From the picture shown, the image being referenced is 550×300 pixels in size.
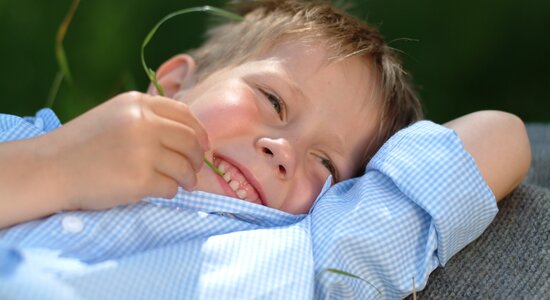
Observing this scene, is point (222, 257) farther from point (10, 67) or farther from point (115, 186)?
point (10, 67)

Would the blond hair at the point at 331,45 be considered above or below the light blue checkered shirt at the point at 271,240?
above

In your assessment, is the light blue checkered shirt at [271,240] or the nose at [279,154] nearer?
the light blue checkered shirt at [271,240]

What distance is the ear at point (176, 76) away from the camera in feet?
5.88

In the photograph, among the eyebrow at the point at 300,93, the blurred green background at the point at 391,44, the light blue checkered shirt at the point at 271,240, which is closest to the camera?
the light blue checkered shirt at the point at 271,240

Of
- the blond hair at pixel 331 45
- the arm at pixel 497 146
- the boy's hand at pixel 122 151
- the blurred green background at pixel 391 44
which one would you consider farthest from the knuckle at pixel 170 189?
the blurred green background at pixel 391 44

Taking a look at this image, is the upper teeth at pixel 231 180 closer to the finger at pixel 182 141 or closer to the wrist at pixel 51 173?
the finger at pixel 182 141

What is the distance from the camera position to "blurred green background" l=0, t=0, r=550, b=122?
2.43 meters

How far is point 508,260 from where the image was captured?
1470 mm

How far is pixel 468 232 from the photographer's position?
1431 mm

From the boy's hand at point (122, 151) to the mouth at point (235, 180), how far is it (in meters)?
0.18

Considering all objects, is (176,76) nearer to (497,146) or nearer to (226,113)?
(226,113)

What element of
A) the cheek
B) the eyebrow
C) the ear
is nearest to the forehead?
the eyebrow

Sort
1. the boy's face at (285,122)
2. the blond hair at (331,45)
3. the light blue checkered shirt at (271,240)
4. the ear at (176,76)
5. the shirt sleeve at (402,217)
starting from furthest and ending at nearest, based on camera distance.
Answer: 1. the ear at (176,76)
2. the blond hair at (331,45)
3. the boy's face at (285,122)
4. the shirt sleeve at (402,217)
5. the light blue checkered shirt at (271,240)

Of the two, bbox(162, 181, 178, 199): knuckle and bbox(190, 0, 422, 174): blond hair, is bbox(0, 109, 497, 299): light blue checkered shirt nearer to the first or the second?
bbox(162, 181, 178, 199): knuckle
